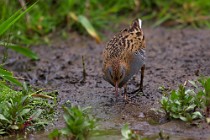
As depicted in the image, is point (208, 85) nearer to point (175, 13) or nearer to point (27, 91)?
point (27, 91)

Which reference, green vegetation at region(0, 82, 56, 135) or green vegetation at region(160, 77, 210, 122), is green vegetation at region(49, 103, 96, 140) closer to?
green vegetation at region(0, 82, 56, 135)

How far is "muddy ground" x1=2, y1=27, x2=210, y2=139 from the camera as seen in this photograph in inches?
259

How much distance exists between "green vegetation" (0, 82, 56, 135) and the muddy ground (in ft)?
0.83

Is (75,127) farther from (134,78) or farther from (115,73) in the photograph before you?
(134,78)

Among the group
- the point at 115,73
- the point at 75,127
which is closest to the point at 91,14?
the point at 115,73

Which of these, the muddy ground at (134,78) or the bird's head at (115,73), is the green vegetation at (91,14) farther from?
the bird's head at (115,73)

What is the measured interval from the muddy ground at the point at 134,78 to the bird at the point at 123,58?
11.2 inches

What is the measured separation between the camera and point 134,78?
8.32 metres

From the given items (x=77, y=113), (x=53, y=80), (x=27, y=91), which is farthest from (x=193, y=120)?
(x=53, y=80)

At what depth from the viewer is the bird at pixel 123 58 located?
7086mm

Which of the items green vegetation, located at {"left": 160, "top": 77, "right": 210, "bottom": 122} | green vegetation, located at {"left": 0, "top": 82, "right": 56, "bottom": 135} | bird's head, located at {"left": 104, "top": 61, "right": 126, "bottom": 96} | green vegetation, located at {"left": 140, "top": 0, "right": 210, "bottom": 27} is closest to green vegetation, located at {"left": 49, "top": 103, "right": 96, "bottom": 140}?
green vegetation, located at {"left": 0, "top": 82, "right": 56, "bottom": 135}

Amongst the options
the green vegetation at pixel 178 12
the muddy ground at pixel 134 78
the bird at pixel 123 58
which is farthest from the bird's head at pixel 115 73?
the green vegetation at pixel 178 12

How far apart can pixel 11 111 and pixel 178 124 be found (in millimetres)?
1720

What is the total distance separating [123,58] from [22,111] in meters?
1.60
